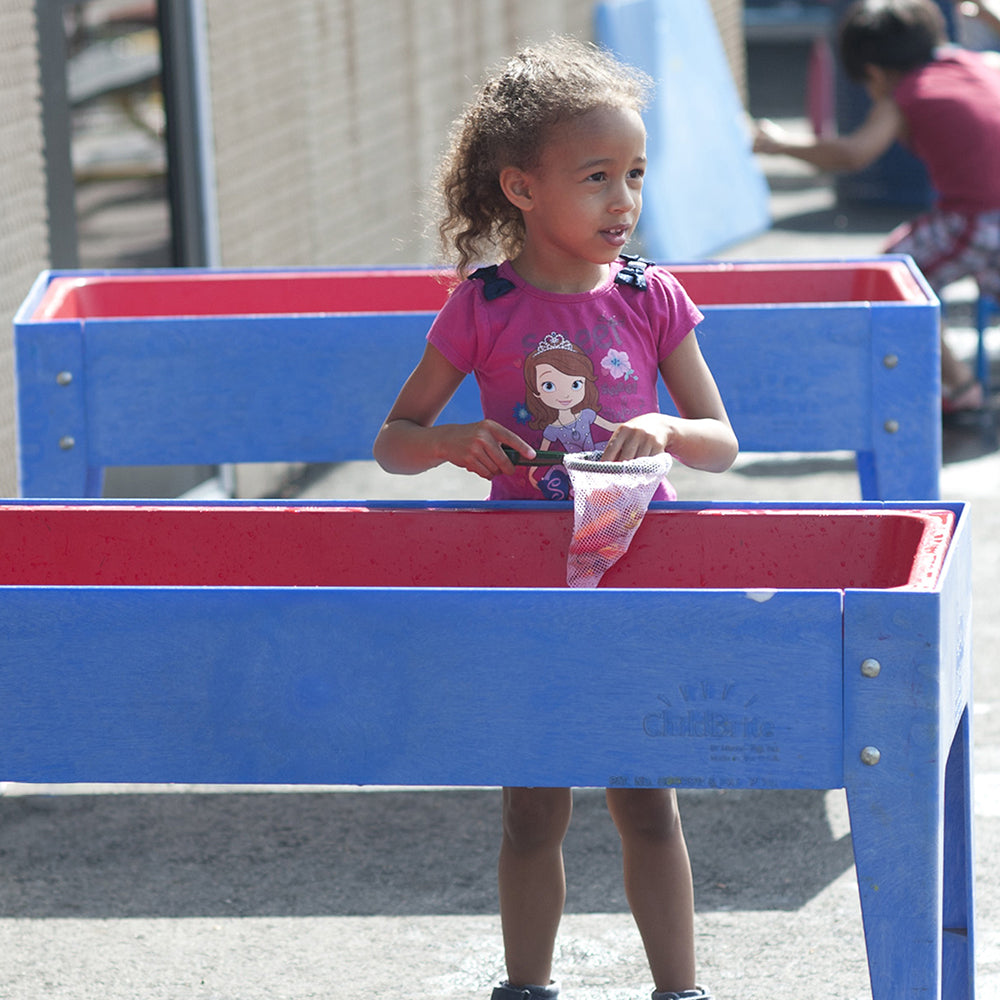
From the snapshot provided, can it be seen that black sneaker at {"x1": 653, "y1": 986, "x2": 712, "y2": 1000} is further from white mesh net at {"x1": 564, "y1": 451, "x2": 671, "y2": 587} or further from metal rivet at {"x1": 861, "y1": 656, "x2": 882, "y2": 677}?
metal rivet at {"x1": 861, "y1": 656, "x2": 882, "y2": 677}

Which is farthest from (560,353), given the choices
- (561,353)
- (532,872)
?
(532,872)

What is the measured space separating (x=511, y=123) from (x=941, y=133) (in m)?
4.68

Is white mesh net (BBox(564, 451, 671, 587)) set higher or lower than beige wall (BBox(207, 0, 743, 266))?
lower

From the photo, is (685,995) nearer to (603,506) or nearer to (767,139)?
(603,506)

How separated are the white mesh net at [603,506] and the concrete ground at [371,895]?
2.88 feet

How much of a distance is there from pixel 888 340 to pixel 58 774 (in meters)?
2.13

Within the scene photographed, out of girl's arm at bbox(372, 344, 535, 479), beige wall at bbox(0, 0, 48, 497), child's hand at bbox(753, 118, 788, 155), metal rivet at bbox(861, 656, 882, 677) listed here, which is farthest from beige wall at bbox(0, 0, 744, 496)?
metal rivet at bbox(861, 656, 882, 677)

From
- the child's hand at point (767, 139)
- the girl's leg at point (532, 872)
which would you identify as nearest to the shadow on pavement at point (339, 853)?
the girl's leg at point (532, 872)

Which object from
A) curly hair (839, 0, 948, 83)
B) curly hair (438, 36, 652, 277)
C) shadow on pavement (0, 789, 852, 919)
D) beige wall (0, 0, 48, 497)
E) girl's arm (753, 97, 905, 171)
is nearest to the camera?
curly hair (438, 36, 652, 277)

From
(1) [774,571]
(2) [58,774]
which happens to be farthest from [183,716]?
(1) [774,571]

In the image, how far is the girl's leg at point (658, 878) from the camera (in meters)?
2.56

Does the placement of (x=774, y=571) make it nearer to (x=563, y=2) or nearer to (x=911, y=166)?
(x=563, y=2)

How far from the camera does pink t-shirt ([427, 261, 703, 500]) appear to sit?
2576 millimetres

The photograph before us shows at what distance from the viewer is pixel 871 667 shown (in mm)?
1920
